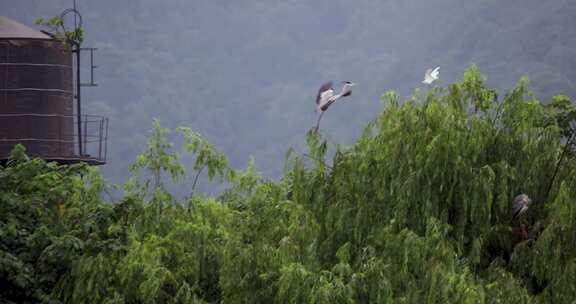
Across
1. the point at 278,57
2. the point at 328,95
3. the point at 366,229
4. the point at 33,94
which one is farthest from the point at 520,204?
the point at 278,57

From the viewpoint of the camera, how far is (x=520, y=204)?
13461 mm

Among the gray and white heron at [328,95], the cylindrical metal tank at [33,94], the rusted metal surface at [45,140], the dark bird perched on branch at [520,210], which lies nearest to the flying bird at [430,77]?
the gray and white heron at [328,95]

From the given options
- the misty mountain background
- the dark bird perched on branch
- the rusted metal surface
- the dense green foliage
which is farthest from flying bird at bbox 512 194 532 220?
the misty mountain background

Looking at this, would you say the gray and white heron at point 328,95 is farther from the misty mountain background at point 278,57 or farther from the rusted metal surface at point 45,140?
the misty mountain background at point 278,57

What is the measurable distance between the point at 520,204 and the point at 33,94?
40.3 ft

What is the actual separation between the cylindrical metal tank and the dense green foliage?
23.1ft

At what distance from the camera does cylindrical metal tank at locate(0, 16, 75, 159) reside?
902 inches

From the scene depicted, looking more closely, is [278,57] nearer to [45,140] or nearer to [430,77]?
[45,140]

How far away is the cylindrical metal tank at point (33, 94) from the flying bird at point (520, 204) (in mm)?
11559

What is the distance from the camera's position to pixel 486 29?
9131 cm

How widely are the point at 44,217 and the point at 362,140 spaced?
4389 millimetres

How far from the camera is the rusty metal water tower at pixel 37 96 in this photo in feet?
75.2

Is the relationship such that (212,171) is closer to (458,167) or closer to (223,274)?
(223,274)

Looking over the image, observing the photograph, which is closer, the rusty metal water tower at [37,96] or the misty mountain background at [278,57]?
the rusty metal water tower at [37,96]
